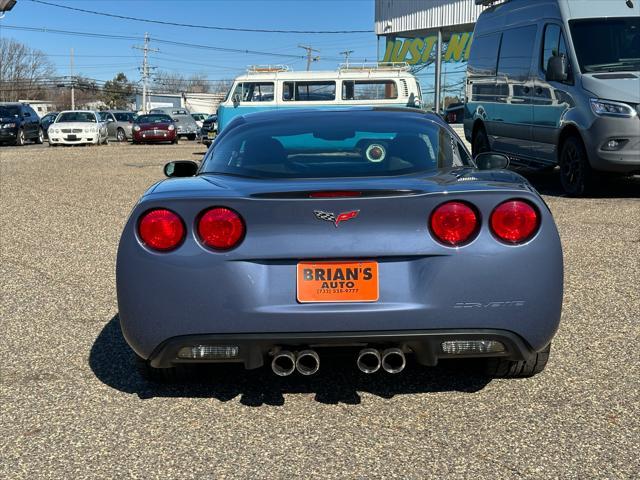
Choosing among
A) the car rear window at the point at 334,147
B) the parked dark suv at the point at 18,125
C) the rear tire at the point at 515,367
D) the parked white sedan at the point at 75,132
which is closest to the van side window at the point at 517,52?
the car rear window at the point at 334,147

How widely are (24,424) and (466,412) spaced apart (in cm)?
189

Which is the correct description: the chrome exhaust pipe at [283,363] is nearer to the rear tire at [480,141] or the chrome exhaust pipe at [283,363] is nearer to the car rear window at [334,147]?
the car rear window at [334,147]

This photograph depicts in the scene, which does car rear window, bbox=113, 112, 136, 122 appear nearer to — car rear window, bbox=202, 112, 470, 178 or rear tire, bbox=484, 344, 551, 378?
car rear window, bbox=202, 112, 470, 178

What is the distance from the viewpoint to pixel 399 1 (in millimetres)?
38375

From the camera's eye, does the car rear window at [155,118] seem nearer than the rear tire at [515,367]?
No

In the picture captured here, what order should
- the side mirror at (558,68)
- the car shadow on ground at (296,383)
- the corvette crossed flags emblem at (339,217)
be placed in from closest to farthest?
the corvette crossed flags emblem at (339,217) < the car shadow on ground at (296,383) < the side mirror at (558,68)

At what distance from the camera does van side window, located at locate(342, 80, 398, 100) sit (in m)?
18.5

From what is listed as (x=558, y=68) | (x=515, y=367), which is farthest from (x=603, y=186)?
(x=515, y=367)

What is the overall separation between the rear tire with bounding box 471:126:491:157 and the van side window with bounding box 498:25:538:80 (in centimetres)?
137

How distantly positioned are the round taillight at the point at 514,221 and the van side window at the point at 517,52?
8881 millimetres

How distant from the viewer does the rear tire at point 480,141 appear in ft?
45.7

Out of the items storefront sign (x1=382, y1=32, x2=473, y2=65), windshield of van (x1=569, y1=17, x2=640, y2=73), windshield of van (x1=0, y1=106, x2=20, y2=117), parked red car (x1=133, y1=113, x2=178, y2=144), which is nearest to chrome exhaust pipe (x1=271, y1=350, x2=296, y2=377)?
windshield of van (x1=569, y1=17, x2=640, y2=73)

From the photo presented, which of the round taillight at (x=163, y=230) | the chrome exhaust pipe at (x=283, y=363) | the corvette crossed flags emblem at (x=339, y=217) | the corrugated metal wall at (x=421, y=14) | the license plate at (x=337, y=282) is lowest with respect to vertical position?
the chrome exhaust pipe at (x=283, y=363)

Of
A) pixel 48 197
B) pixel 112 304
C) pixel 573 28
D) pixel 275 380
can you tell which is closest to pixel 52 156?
pixel 48 197
